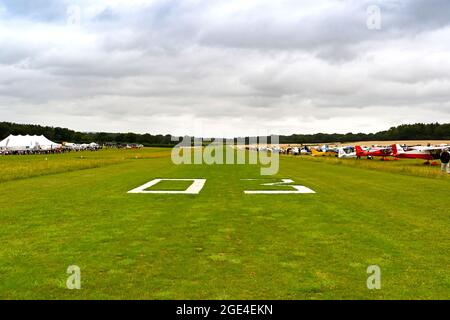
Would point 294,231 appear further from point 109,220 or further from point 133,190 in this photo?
point 133,190

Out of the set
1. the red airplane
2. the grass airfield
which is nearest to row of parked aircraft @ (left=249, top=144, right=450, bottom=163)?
the red airplane

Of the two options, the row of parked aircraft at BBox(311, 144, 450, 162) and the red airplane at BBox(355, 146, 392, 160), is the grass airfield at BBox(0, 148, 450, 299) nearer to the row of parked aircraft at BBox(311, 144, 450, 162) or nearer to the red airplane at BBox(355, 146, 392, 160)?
the row of parked aircraft at BBox(311, 144, 450, 162)

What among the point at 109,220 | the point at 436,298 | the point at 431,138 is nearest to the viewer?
the point at 436,298

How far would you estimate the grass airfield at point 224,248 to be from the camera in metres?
6.63

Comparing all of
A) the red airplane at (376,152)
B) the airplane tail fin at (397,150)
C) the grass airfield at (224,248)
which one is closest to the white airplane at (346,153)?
the red airplane at (376,152)

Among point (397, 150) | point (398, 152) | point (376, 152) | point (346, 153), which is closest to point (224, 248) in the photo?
point (398, 152)

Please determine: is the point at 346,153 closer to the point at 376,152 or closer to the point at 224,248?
the point at 376,152

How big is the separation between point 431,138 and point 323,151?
10268 cm

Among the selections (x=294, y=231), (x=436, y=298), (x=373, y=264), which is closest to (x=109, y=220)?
(x=294, y=231)

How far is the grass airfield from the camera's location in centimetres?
663

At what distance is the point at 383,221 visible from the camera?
12.6 metres

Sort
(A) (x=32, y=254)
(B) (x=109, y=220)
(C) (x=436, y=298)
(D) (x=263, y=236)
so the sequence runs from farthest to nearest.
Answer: (B) (x=109, y=220) < (D) (x=263, y=236) < (A) (x=32, y=254) < (C) (x=436, y=298)

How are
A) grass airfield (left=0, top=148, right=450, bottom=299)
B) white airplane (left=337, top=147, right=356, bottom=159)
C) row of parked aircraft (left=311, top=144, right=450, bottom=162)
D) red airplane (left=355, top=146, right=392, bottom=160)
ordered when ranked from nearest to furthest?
grass airfield (left=0, top=148, right=450, bottom=299) → row of parked aircraft (left=311, top=144, right=450, bottom=162) → red airplane (left=355, top=146, right=392, bottom=160) → white airplane (left=337, top=147, right=356, bottom=159)
